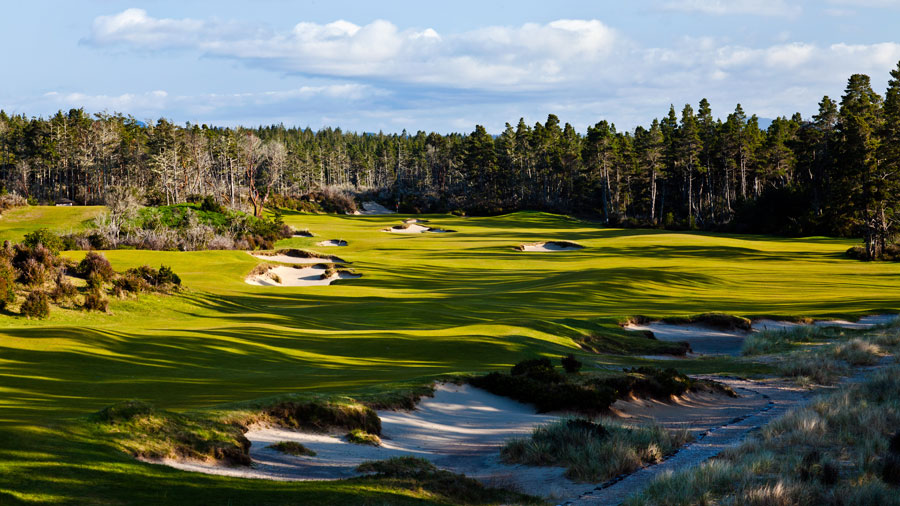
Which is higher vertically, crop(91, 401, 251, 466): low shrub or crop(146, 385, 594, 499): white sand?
crop(91, 401, 251, 466): low shrub

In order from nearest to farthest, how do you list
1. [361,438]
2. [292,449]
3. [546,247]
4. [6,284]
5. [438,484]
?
[438,484] → [292,449] → [361,438] → [6,284] → [546,247]

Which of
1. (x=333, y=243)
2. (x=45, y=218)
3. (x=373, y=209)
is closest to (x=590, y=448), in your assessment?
(x=333, y=243)

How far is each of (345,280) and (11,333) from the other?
27667 millimetres

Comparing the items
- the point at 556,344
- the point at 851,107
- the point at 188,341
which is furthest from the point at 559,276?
the point at 851,107

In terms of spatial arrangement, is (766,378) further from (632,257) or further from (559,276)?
(632,257)

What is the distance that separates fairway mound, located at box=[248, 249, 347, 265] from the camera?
2019 inches

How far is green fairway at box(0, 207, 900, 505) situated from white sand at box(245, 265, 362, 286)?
1069mm

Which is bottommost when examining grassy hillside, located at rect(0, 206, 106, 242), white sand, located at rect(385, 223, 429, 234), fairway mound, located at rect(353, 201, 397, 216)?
white sand, located at rect(385, 223, 429, 234)

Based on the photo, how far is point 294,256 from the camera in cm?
5369

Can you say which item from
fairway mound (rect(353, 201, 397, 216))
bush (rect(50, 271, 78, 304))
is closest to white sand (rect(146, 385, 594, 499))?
bush (rect(50, 271, 78, 304))

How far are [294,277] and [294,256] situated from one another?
794 centimetres

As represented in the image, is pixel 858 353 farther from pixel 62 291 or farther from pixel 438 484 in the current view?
pixel 62 291

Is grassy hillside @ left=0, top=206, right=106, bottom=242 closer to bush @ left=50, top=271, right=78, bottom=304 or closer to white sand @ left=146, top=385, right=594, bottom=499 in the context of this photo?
bush @ left=50, top=271, right=78, bottom=304

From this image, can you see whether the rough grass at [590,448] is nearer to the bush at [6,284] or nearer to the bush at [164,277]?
the bush at [6,284]
